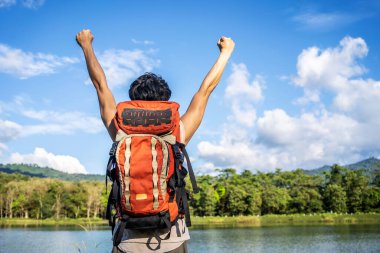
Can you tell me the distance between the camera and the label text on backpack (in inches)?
69.5

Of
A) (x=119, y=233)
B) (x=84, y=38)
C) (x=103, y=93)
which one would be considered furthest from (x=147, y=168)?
(x=84, y=38)

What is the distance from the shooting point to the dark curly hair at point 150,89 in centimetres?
191

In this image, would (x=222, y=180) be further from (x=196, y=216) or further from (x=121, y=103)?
(x=121, y=103)

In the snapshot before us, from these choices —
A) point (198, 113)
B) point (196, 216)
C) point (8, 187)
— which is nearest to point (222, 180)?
point (196, 216)

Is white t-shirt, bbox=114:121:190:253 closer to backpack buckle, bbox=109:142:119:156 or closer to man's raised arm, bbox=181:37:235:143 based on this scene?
backpack buckle, bbox=109:142:119:156

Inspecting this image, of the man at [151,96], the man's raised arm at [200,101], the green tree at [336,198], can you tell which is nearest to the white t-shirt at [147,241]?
the man at [151,96]

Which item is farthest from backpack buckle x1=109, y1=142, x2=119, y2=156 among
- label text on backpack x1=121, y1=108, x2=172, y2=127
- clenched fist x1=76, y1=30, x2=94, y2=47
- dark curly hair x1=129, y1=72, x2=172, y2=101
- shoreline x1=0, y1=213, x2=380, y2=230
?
shoreline x1=0, y1=213, x2=380, y2=230

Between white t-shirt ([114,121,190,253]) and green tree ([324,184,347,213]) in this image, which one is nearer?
white t-shirt ([114,121,190,253])

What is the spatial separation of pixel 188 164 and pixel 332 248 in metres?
23.7

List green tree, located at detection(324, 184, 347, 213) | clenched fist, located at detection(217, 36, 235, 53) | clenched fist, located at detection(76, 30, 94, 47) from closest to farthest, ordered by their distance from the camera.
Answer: clenched fist, located at detection(76, 30, 94, 47) → clenched fist, located at detection(217, 36, 235, 53) → green tree, located at detection(324, 184, 347, 213)

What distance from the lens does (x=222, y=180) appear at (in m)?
70.6

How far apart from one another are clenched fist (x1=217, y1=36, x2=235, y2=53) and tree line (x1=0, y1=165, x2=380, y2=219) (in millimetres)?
57825

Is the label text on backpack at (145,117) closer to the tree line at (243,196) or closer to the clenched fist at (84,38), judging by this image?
the clenched fist at (84,38)

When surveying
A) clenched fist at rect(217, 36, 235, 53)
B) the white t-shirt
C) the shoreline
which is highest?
clenched fist at rect(217, 36, 235, 53)
